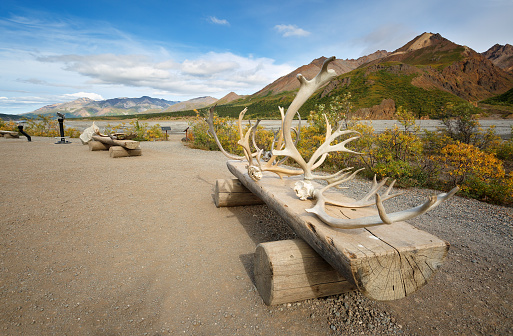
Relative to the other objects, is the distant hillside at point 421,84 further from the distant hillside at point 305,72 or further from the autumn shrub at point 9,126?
the distant hillside at point 305,72

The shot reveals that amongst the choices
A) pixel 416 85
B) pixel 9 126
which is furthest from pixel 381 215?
pixel 416 85

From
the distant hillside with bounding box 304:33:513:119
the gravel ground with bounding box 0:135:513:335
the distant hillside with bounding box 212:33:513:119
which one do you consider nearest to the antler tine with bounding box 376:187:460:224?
the gravel ground with bounding box 0:135:513:335

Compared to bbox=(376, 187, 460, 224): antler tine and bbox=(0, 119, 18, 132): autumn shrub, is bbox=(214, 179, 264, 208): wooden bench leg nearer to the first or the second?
bbox=(376, 187, 460, 224): antler tine

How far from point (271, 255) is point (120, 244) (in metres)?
2.02

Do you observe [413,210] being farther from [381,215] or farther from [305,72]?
[305,72]

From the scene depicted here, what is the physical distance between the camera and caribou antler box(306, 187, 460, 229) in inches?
44.1

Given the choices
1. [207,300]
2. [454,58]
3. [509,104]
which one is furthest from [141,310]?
[454,58]

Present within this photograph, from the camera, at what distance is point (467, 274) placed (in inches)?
91.2

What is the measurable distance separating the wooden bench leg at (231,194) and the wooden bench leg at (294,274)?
2.06 m

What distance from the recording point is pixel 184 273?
232 centimetres

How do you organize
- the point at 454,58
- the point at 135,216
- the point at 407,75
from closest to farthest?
1. the point at 135,216
2. the point at 407,75
3. the point at 454,58

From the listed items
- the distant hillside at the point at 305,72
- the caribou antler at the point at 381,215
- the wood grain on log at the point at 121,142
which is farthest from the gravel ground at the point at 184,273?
the distant hillside at the point at 305,72

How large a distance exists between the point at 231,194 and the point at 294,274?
2.28 metres

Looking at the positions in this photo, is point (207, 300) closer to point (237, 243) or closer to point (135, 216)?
point (237, 243)
